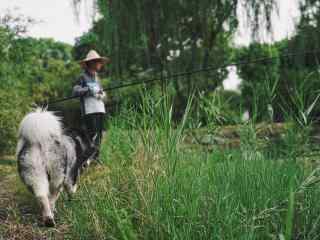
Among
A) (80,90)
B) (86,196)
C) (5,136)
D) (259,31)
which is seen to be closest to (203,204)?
(86,196)

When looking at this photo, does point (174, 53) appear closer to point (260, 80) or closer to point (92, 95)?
point (260, 80)

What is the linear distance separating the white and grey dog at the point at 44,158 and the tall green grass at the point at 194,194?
3.49 feet

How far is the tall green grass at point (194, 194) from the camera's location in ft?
8.34

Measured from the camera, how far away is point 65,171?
4.81 meters

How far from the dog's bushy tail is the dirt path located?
54cm

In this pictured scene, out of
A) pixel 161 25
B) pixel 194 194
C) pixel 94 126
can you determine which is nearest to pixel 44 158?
pixel 94 126

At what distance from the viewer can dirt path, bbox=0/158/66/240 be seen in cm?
386

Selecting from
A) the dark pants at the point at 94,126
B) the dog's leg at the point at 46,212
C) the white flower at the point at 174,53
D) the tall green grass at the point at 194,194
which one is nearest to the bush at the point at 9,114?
the dark pants at the point at 94,126

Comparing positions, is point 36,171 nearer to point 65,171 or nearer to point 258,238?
point 65,171

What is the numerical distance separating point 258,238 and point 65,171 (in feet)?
8.42

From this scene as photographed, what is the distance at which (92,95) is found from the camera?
5.80 meters

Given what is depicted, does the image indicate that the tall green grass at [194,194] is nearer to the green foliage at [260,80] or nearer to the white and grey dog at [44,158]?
the green foliage at [260,80]

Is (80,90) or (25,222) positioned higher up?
(80,90)

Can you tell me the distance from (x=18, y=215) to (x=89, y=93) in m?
1.70
